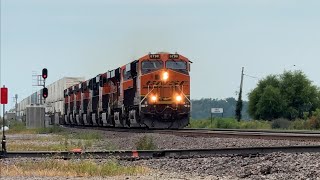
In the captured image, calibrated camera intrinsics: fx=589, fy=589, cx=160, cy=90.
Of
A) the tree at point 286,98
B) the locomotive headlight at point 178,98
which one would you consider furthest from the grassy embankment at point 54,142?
the tree at point 286,98

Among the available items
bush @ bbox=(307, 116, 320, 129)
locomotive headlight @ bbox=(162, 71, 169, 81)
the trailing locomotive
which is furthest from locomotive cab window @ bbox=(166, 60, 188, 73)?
bush @ bbox=(307, 116, 320, 129)

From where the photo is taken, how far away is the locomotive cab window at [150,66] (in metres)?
29.5

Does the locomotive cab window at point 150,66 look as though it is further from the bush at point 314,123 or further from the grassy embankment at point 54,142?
the bush at point 314,123

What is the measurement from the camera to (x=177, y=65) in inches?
1184

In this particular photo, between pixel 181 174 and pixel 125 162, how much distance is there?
229 centimetres

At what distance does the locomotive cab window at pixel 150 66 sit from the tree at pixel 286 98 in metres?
38.1

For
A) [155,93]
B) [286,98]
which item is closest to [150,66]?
[155,93]

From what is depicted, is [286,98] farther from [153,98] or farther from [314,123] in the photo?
[153,98]

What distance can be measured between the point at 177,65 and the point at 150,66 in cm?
146

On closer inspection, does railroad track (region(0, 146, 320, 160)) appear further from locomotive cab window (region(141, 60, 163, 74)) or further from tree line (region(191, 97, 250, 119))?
tree line (region(191, 97, 250, 119))

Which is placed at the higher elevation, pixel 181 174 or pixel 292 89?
pixel 292 89

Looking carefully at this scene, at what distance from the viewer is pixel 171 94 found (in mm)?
29281

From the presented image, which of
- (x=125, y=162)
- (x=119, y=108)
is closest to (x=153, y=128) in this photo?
(x=119, y=108)

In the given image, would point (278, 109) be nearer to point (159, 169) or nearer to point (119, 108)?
point (119, 108)
